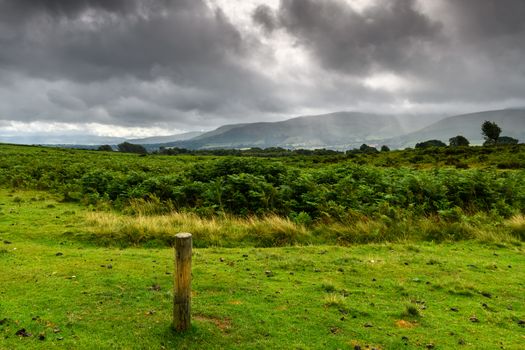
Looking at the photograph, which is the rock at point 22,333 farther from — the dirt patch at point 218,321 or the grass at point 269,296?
the dirt patch at point 218,321

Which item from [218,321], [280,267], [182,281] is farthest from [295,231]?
[182,281]

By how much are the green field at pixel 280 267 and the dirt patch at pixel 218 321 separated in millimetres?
30

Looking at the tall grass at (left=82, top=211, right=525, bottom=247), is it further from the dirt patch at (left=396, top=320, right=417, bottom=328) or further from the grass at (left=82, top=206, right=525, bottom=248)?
the dirt patch at (left=396, top=320, right=417, bottom=328)

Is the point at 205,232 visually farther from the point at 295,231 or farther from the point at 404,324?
the point at 404,324

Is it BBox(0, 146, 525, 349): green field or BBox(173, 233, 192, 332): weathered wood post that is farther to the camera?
BBox(0, 146, 525, 349): green field

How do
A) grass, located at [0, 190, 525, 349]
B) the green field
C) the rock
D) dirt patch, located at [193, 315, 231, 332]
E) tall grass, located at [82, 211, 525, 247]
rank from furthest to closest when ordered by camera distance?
tall grass, located at [82, 211, 525, 247] → dirt patch, located at [193, 315, 231, 332] → the green field → grass, located at [0, 190, 525, 349] → the rock

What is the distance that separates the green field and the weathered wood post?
0.26 metres

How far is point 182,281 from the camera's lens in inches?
210

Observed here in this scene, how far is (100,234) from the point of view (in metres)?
11.9

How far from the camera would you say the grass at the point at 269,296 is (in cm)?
565

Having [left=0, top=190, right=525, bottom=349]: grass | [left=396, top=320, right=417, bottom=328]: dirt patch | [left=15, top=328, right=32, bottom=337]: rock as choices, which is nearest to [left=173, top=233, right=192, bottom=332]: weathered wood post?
[left=0, top=190, right=525, bottom=349]: grass

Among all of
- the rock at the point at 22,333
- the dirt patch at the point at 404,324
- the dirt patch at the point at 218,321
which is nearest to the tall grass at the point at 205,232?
the dirt patch at the point at 218,321

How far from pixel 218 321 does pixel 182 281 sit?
1.39 metres

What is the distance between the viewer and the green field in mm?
5820
